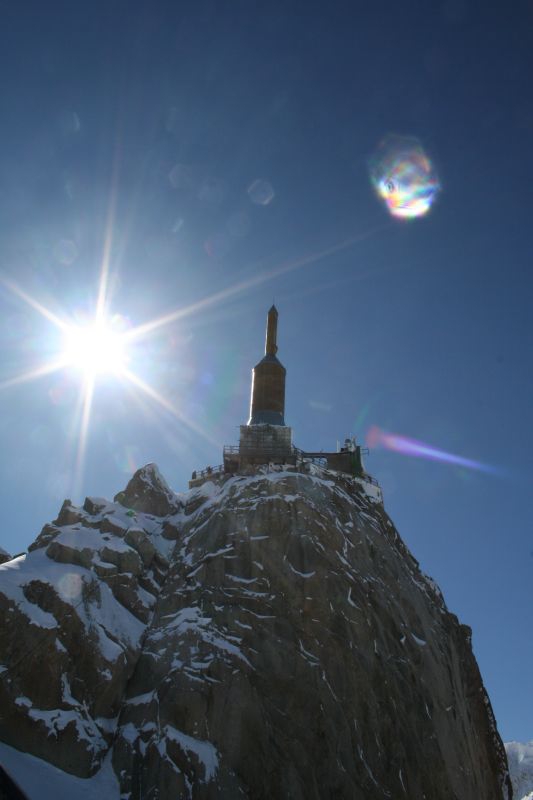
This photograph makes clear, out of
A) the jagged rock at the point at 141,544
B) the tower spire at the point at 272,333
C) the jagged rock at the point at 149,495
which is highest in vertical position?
the tower spire at the point at 272,333

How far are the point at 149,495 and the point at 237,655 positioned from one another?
18.5 m

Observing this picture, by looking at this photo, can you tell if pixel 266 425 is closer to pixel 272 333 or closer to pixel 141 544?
pixel 272 333

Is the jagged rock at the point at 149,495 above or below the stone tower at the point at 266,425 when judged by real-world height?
below

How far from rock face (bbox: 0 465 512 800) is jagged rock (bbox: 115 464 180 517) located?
195 millimetres

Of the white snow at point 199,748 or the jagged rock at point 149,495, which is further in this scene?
the jagged rock at point 149,495

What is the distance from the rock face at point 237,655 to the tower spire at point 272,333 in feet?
68.7

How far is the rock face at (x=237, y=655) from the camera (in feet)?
117

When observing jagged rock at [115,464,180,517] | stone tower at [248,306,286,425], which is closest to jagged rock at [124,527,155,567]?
jagged rock at [115,464,180,517]

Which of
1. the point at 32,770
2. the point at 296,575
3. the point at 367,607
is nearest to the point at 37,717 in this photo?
the point at 32,770

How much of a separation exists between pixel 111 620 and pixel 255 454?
22.8 metres

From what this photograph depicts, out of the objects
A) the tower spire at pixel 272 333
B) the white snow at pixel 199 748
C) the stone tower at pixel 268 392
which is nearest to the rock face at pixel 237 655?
the white snow at pixel 199 748

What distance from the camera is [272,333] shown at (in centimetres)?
7338

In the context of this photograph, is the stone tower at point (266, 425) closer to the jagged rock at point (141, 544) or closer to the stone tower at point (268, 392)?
the stone tower at point (268, 392)

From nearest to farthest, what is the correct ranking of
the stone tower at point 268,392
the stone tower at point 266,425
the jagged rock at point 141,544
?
the jagged rock at point 141,544 < the stone tower at point 266,425 < the stone tower at point 268,392
